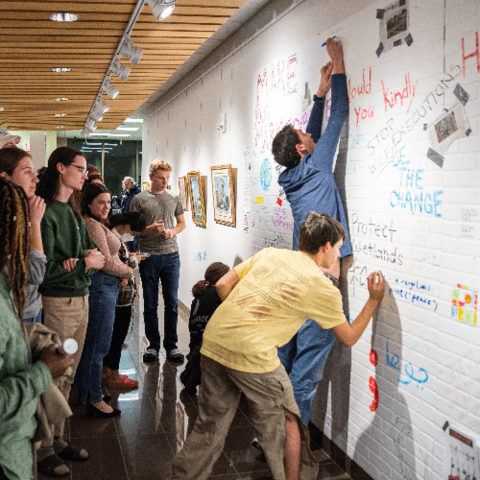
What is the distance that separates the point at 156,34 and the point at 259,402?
12.2ft

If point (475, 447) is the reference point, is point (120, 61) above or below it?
above

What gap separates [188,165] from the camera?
8219 millimetres

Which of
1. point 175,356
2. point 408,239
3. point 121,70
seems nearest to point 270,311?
point 408,239

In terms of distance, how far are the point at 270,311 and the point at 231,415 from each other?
627mm

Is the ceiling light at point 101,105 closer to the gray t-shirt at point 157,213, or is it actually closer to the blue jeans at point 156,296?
the gray t-shirt at point 157,213

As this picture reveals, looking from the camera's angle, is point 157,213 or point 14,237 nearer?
Answer: point 14,237

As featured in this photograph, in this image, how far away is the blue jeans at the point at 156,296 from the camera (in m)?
5.68

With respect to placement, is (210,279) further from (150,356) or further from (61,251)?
(61,251)

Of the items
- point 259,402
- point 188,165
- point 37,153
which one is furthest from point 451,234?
Answer: point 37,153

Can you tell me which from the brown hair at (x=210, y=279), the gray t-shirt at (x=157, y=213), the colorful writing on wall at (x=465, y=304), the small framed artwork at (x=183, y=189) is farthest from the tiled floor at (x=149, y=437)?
the small framed artwork at (x=183, y=189)

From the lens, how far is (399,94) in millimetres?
2939

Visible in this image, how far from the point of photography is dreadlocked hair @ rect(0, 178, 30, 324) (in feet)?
5.03

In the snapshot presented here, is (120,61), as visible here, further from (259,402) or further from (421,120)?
(259,402)

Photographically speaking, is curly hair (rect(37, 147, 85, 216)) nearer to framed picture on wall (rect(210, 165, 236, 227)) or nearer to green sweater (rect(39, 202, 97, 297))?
green sweater (rect(39, 202, 97, 297))
